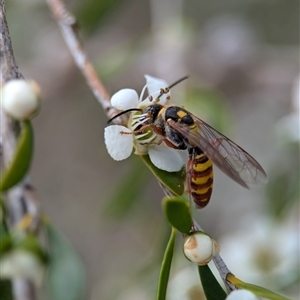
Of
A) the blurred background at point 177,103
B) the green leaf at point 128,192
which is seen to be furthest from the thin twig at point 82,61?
the green leaf at point 128,192

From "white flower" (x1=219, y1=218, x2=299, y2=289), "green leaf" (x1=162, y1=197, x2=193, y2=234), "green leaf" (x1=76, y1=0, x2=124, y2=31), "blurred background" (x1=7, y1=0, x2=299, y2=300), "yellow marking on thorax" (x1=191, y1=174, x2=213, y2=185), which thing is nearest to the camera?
"green leaf" (x1=162, y1=197, x2=193, y2=234)

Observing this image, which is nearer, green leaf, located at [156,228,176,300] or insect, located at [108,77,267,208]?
green leaf, located at [156,228,176,300]

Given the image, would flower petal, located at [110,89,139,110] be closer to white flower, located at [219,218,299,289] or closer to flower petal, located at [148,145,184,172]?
flower petal, located at [148,145,184,172]

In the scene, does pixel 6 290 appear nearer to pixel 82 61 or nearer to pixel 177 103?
pixel 82 61

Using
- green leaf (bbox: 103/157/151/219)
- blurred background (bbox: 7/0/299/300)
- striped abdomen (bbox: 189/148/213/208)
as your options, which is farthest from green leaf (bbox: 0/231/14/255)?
green leaf (bbox: 103/157/151/219)

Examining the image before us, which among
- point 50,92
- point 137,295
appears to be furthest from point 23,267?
point 50,92

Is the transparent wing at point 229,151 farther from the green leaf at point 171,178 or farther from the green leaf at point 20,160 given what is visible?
the green leaf at point 20,160

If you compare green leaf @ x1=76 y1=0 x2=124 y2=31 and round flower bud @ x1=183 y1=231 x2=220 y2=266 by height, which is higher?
green leaf @ x1=76 y1=0 x2=124 y2=31
